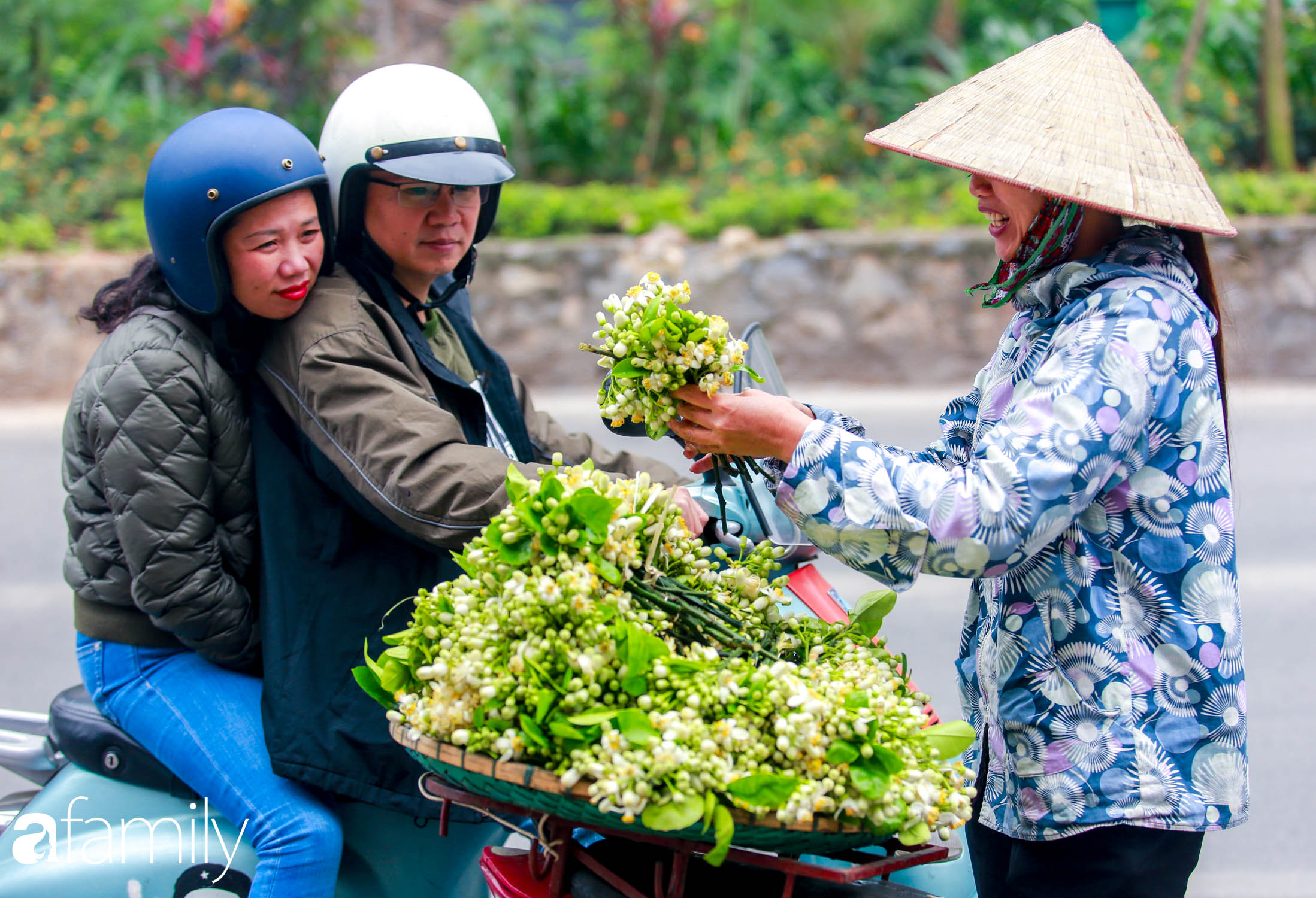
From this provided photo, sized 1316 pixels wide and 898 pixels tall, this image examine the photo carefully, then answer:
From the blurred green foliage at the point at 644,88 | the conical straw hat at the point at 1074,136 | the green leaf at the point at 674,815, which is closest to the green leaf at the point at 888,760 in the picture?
the green leaf at the point at 674,815

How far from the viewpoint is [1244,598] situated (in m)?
5.38

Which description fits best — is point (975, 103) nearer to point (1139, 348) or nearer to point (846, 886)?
point (1139, 348)

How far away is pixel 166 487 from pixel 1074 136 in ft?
5.17

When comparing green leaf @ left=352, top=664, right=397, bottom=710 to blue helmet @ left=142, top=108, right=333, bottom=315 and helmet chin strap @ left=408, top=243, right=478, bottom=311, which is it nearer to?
blue helmet @ left=142, top=108, right=333, bottom=315

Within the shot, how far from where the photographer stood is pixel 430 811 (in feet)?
6.68

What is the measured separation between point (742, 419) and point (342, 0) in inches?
420

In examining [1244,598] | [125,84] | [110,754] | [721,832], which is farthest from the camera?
[125,84]

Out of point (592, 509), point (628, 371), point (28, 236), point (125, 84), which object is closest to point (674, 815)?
point (592, 509)

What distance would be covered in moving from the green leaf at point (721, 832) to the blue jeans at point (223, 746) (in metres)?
0.89

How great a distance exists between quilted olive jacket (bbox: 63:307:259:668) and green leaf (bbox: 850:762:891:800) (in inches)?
47.0

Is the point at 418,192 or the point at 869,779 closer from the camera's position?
the point at 869,779

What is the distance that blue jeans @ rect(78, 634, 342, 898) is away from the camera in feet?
6.43

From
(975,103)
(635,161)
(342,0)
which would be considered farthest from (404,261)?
(342,0)

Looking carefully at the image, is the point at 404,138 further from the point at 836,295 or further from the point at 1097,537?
the point at 836,295
